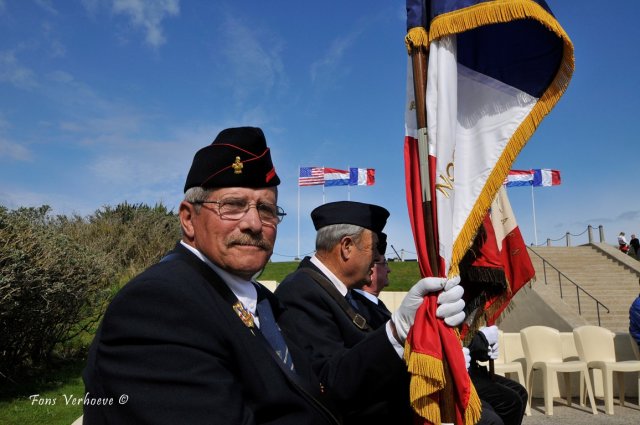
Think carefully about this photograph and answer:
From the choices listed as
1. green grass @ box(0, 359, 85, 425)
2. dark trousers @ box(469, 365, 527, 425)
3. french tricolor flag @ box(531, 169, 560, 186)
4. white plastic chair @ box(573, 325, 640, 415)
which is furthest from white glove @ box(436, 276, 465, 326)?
french tricolor flag @ box(531, 169, 560, 186)

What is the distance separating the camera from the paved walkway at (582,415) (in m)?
6.64

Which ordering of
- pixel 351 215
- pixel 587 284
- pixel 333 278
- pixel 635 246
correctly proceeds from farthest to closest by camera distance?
1. pixel 635 246
2. pixel 587 284
3. pixel 351 215
4. pixel 333 278

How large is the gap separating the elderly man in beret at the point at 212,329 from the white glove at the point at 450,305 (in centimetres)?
65

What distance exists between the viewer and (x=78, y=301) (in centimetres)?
759

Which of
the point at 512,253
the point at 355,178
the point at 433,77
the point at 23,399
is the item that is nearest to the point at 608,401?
the point at 512,253

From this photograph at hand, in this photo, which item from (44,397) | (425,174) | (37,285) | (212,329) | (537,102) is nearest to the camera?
(212,329)

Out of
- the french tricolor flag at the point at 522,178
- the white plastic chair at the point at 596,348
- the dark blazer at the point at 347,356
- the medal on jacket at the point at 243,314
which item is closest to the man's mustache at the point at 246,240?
the medal on jacket at the point at 243,314

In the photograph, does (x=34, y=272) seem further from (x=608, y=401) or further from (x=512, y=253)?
(x=608, y=401)

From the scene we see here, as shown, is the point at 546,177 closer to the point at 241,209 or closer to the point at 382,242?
the point at 382,242

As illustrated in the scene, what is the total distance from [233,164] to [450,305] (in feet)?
3.78

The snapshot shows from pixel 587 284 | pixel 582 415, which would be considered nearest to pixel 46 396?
pixel 582 415

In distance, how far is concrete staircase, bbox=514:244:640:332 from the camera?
43.0ft

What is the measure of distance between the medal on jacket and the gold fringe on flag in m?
0.96

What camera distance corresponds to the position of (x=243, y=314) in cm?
196
